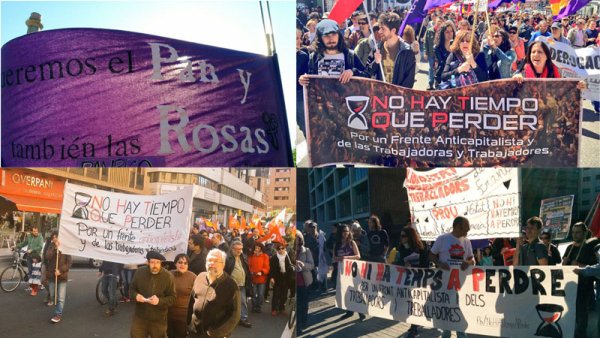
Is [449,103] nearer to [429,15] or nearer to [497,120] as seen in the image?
[497,120]

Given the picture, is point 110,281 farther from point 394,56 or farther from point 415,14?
point 415,14

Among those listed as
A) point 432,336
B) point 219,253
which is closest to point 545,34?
point 432,336

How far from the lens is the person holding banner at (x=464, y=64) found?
779 cm

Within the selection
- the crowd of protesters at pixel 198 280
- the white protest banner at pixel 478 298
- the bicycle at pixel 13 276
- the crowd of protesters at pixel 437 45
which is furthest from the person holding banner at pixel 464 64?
the bicycle at pixel 13 276

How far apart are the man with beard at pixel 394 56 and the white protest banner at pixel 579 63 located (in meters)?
1.55

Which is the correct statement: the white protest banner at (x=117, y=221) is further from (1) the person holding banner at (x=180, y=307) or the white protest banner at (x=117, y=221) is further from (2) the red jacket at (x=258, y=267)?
(2) the red jacket at (x=258, y=267)

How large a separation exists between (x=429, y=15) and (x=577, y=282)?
3.35 metres

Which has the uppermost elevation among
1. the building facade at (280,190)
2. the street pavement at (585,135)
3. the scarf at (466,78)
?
the scarf at (466,78)

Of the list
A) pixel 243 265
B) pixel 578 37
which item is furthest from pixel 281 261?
pixel 578 37

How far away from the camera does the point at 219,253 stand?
6.89 m

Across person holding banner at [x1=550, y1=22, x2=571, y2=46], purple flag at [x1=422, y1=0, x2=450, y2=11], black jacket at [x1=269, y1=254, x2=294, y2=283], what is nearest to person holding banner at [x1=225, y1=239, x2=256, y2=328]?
black jacket at [x1=269, y1=254, x2=294, y2=283]

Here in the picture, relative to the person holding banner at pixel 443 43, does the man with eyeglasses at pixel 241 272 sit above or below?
below

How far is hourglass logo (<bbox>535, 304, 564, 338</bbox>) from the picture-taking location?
6633 mm

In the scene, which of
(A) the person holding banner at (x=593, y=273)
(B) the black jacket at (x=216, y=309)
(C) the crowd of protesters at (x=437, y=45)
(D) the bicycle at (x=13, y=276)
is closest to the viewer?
(A) the person holding banner at (x=593, y=273)
